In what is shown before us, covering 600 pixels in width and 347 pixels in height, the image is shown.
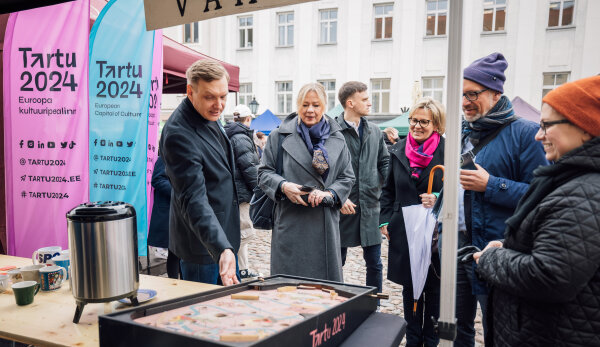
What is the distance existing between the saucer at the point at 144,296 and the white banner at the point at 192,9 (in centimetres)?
113

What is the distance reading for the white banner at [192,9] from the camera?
153 centimetres

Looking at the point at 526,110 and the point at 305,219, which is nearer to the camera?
the point at 305,219

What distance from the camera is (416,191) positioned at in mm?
2650

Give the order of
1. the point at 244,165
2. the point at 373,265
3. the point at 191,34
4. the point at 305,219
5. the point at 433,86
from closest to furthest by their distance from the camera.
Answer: the point at 305,219 < the point at 373,265 < the point at 244,165 < the point at 433,86 < the point at 191,34

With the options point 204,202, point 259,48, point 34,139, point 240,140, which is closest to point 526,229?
point 204,202

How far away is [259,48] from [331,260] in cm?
1703

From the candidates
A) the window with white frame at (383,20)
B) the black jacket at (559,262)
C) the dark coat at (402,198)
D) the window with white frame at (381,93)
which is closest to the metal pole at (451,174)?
the black jacket at (559,262)

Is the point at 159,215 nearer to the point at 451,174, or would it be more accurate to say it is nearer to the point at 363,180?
the point at 363,180

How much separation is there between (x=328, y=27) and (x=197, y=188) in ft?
55.8

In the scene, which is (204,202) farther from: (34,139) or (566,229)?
(34,139)

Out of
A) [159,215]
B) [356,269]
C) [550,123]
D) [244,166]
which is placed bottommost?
[356,269]

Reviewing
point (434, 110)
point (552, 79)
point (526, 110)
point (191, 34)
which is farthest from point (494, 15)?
point (434, 110)

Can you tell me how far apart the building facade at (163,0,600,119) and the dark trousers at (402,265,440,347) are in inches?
407

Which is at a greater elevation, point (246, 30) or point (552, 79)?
point (246, 30)
